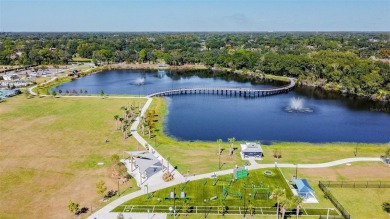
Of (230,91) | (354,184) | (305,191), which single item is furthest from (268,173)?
(230,91)

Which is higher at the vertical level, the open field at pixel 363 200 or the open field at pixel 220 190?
the open field at pixel 220 190

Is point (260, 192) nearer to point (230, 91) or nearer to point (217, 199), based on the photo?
point (217, 199)

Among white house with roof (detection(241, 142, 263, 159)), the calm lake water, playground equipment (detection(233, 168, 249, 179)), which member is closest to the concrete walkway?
playground equipment (detection(233, 168, 249, 179))

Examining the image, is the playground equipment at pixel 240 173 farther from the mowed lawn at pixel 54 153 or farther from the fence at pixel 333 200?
the mowed lawn at pixel 54 153

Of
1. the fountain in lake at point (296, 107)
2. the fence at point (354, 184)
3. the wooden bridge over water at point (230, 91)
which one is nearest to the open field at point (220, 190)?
Answer: the fence at point (354, 184)

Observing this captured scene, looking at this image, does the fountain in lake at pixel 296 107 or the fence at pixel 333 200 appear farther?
the fountain in lake at pixel 296 107
